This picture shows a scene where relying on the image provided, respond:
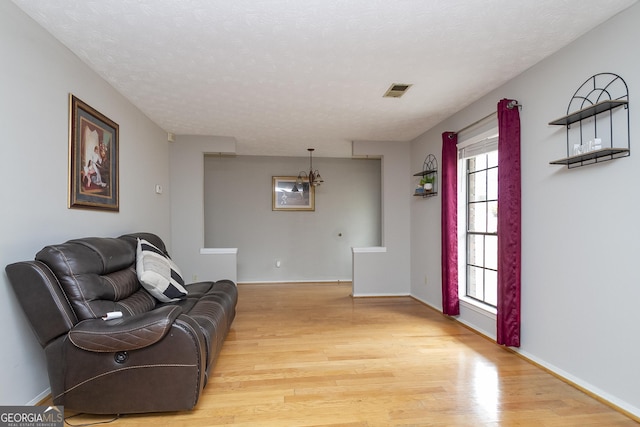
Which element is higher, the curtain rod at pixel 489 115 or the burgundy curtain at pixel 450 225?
the curtain rod at pixel 489 115

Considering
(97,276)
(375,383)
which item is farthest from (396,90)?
(97,276)

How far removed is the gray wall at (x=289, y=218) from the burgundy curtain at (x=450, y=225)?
287 centimetres

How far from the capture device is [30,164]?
2.12 m

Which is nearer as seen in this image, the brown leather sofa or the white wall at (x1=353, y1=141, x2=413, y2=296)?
the brown leather sofa

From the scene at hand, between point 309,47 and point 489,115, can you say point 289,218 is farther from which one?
point 309,47

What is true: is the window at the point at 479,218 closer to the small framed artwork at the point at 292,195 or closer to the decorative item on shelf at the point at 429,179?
the decorative item on shelf at the point at 429,179

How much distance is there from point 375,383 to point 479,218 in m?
2.35

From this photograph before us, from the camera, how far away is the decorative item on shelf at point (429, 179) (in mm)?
4578

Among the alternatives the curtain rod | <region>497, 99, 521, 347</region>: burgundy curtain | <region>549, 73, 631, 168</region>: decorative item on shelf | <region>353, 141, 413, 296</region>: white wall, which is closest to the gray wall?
<region>353, 141, 413, 296</region>: white wall

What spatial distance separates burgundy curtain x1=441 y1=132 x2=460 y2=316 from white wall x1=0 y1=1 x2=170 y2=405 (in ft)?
12.3

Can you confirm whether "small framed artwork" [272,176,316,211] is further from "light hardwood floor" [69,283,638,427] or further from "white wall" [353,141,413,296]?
"light hardwood floor" [69,283,638,427]

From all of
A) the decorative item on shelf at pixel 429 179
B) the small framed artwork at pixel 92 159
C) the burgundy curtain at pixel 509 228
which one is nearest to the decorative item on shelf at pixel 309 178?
the decorative item on shelf at pixel 429 179

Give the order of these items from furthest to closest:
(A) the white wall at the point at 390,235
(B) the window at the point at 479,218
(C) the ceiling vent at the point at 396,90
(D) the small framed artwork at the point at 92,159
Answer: (A) the white wall at the point at 390,235, (B) the window at the point at 479,218, (C) the ceiling vent at the point at 396,90, (D) the small framed artwork at the point at 92,159

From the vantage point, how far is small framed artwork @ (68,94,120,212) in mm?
2549
